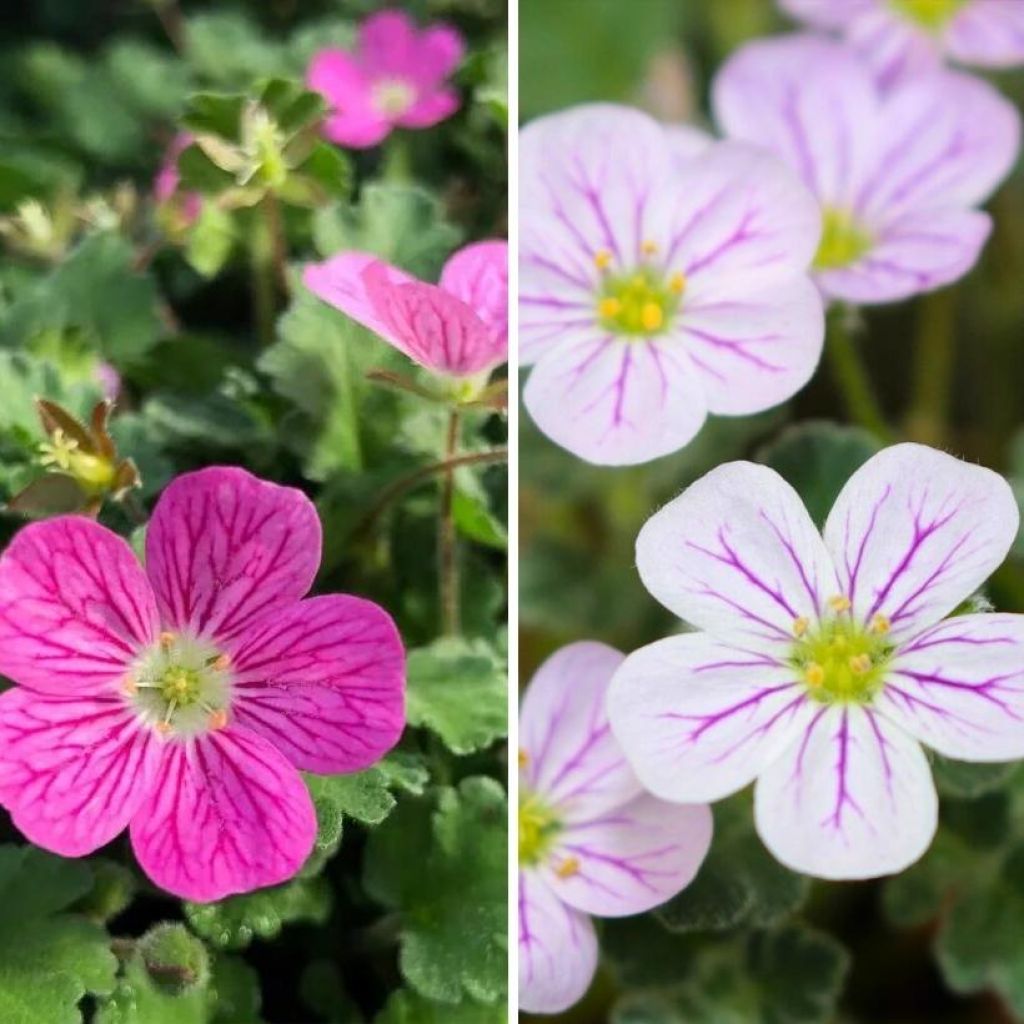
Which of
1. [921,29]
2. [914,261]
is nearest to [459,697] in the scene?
[914,261]

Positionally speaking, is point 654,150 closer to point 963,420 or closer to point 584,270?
point 584,270

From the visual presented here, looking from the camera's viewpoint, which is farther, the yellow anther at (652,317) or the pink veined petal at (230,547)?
the yellow anther at (652,317)

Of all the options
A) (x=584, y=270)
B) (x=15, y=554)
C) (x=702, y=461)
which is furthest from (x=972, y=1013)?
(x=15, y=554)

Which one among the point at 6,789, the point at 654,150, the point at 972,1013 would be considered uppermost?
the point at 654,150

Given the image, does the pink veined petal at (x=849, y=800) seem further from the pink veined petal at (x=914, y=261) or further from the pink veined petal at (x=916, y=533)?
the pink veined petal at (x=914, y=261)

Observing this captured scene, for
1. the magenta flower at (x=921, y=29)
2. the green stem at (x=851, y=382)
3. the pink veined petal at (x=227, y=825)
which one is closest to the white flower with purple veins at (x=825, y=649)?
the pink veined petal at (x=227, y=825)

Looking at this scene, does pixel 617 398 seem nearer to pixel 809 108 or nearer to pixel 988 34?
pixel 809 108

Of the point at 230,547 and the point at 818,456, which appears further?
the point at 818,456
